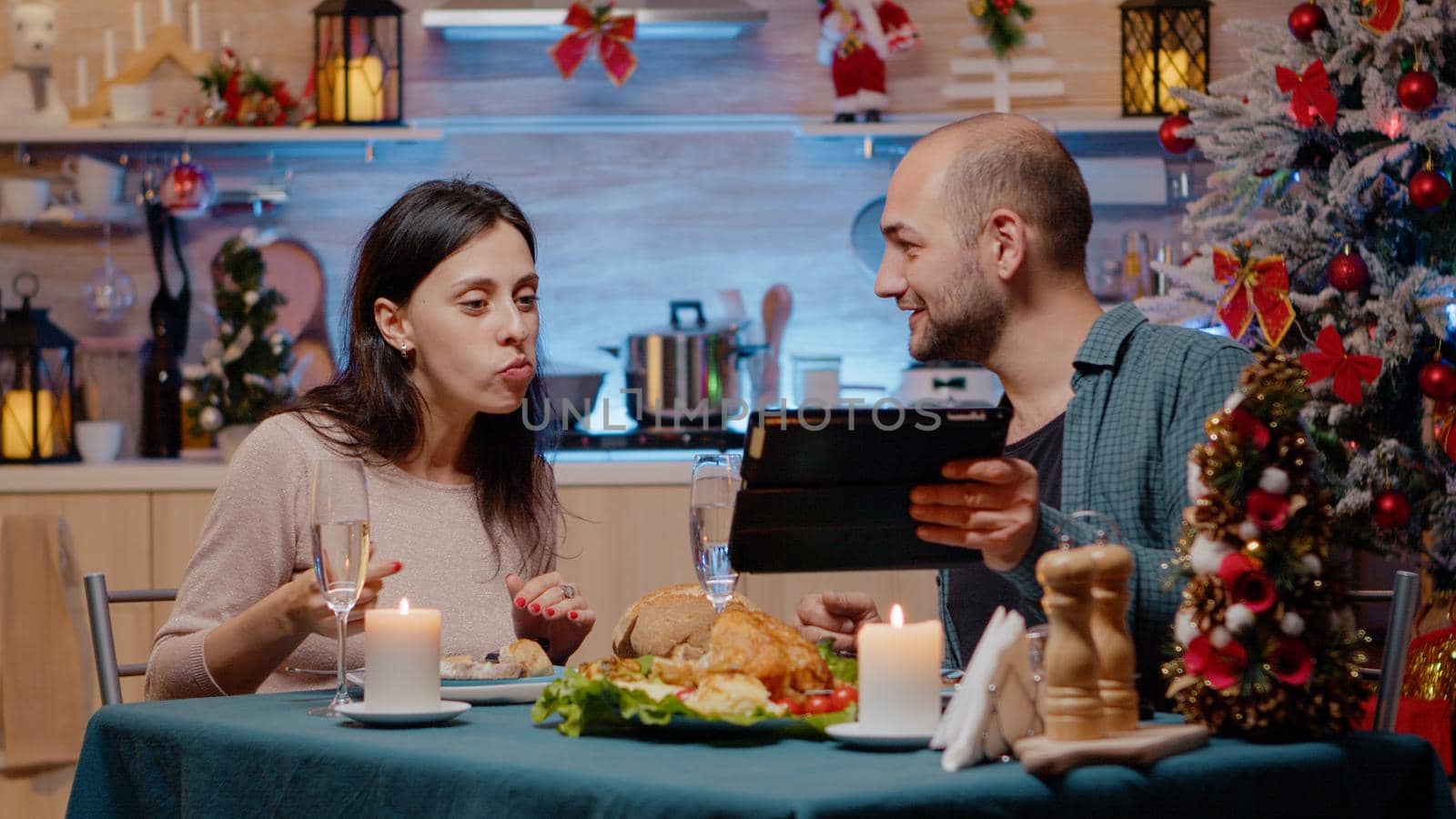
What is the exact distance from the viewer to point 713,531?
1.50m

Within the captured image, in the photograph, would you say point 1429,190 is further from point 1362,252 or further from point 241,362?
point 241,362

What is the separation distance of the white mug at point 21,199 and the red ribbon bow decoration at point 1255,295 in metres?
2.88

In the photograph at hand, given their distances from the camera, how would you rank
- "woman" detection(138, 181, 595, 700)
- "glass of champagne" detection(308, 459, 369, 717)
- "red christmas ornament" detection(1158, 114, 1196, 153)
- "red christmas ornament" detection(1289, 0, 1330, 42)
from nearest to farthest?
"glass of champagne" detection(308, 459, 369, 717) < "woman" detection(138, 181, 595, 700) < "red christmas ornament" detection(1289, 0, 1330, 42) < "red christmas ornament" detection(1158, 114, 1196, 153)

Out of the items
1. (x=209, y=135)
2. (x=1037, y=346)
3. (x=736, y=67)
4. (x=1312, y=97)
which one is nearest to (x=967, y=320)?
(x=1037, y=346)

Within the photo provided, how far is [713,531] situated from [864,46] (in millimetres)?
2847

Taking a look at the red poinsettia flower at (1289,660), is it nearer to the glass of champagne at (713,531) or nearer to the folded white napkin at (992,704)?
the folded white napkin at (992,704)

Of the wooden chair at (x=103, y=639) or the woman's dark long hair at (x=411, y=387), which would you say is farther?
the woman's dark long hair at (x=411, y=387)

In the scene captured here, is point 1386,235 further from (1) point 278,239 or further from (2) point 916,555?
(1) point 278,239

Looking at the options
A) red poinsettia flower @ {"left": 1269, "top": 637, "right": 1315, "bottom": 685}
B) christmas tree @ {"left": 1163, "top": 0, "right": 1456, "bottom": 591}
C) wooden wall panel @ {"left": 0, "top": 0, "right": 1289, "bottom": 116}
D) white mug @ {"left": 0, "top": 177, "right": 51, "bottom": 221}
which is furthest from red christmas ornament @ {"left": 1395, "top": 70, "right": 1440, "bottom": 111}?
white mug @ {"left": 0, "top": 177, "right": 51, "bottom": 221}

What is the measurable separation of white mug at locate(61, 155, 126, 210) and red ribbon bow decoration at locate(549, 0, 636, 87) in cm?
117

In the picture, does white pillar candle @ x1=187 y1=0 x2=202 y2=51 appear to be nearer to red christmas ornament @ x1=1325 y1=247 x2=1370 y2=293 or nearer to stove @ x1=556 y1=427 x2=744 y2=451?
stove @ x1=556 y1=427 x2=744 y2=451

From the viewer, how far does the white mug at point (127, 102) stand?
403 centimetres

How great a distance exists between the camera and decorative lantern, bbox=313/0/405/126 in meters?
4.04

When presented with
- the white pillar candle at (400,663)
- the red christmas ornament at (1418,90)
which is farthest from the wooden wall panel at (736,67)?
the white pillar candle at (400,663)
